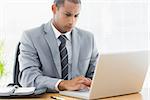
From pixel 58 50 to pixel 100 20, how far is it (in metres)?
1.20

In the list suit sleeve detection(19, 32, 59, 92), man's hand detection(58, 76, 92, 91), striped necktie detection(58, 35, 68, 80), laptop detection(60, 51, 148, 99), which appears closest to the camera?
laptop detection(60, 51, 148, 99)

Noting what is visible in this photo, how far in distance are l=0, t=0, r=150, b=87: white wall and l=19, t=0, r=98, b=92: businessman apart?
870 mm

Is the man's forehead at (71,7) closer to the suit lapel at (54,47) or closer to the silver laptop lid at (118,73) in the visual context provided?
the suit lapel at (54,47)

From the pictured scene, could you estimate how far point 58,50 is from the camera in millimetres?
2674

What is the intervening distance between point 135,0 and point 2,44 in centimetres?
145

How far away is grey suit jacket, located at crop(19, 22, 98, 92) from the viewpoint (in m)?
2.52

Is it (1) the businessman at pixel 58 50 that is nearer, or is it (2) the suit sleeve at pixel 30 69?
(2) the suit sleeve at pixel 30 69

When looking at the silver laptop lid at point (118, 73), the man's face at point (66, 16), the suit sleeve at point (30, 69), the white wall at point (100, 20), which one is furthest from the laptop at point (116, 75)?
the white wall at point (100, 20)

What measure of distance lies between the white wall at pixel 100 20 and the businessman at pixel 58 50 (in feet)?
2.85

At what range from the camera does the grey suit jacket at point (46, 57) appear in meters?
2.52

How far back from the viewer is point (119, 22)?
3.73m

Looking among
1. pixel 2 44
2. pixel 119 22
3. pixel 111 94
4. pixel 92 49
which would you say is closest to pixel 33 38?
pixel 92 49

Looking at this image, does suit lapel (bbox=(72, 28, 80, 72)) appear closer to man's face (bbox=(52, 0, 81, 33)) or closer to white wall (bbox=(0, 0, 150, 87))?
man's face (bbox=(52, 0, 81, 33))

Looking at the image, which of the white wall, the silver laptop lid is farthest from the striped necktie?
the white wall
